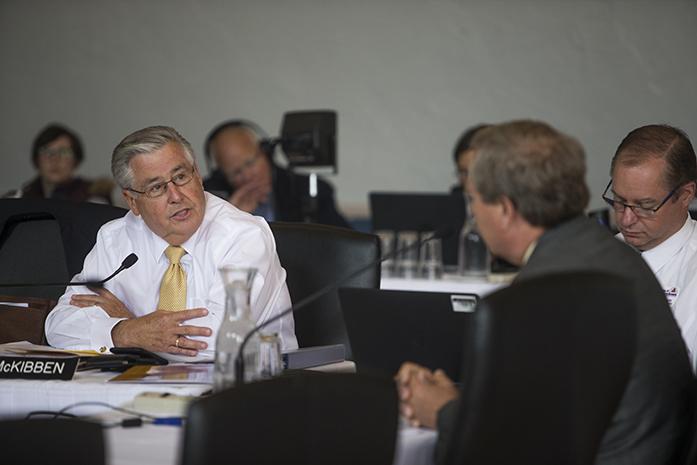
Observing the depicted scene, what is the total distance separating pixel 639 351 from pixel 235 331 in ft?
2.26

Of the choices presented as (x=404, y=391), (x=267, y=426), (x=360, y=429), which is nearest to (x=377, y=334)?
(x=404, y=391)

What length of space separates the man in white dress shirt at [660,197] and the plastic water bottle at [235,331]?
4.31 ft

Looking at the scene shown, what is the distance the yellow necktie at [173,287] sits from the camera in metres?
2.79

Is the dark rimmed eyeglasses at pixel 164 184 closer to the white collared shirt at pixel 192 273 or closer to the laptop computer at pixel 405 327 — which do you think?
the white collared shirt at pixel 192 273

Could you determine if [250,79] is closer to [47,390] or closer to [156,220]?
[156,220]

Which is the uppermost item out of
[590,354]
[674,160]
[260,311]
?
[674,160]

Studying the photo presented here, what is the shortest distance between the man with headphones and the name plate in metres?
3.03

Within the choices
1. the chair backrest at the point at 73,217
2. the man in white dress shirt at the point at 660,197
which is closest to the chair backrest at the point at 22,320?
the chair backrest at the point at 73,217

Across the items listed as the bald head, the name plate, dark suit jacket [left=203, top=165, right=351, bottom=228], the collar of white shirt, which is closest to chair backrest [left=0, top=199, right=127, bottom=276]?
the name plate

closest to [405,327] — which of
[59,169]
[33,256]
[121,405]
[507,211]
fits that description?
[507,211]

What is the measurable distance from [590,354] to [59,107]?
20.5ft

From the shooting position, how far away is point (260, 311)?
Answer: 2781 millimetres

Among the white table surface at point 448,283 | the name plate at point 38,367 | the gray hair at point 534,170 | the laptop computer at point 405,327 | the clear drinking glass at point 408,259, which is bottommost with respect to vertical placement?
the white table surface at point 448,283

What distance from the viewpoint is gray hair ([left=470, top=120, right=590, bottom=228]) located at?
1.71m
